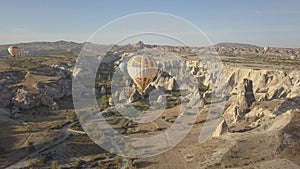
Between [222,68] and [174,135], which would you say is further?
[222,68]

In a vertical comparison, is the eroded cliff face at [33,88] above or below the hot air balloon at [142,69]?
below

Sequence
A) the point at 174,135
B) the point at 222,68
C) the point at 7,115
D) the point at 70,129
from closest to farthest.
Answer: the point at 174,135
the point at 70,129
the point at 7,115
the point at 222,68

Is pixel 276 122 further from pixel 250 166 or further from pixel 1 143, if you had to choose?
pixel 1 143

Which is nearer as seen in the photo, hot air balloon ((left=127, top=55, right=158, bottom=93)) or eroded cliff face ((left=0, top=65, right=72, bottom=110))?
hot air balloon ((left=127, top=55, right=158, bottom=93))

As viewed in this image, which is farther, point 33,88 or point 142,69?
point 33,88

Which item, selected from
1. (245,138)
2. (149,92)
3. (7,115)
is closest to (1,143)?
(7,115)

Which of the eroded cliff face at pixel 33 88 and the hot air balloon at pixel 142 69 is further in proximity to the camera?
the eroded cliff face at pixel 33 88

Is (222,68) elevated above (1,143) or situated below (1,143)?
above

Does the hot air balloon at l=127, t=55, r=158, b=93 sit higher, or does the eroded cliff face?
the hot air balloon at l=127, t=55, r=158, b=93

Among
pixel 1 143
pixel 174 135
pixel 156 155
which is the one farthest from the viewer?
pixel 174 135

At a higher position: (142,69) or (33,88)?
(142,69)

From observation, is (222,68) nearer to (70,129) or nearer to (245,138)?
(70,129)
